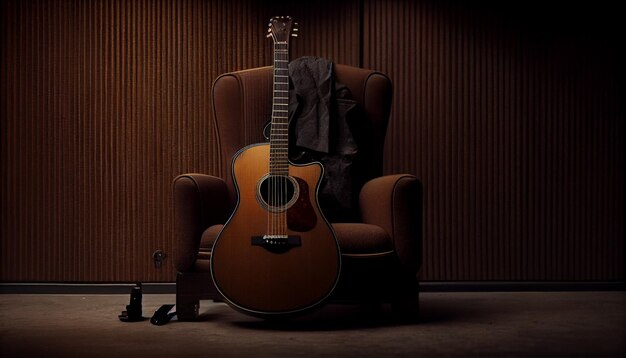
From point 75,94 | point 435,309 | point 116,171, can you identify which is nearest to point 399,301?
point 435,309

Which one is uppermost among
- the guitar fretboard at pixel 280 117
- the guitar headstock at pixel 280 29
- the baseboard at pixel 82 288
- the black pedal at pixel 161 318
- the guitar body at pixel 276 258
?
the guitar headstock at pixel 280 29

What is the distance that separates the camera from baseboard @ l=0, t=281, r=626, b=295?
3.93 metres

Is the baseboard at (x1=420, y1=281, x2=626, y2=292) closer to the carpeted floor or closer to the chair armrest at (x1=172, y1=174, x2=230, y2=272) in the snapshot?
the carpeted floor

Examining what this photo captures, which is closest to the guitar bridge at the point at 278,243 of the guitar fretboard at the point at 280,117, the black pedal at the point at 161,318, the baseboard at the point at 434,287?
the guitar fretboard at the point at 280,117

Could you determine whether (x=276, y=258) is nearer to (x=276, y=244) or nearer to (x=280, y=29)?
(x=276, y=244)

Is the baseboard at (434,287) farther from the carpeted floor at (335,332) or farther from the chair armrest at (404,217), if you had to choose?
the chair armrest at (404,217)

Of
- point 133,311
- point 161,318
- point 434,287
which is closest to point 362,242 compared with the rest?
point 161,318

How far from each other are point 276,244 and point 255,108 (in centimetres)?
93

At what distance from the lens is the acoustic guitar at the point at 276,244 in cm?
251

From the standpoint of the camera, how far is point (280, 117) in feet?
9.22

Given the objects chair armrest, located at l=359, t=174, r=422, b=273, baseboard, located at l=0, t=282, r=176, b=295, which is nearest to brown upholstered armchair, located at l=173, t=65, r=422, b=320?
chair armrest, located at l=359, t=174, r=422, b=273

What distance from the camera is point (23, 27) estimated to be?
403 cm

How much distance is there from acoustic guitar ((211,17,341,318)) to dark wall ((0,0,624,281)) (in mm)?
1436

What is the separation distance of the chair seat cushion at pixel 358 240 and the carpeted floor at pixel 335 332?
11.4 inches
